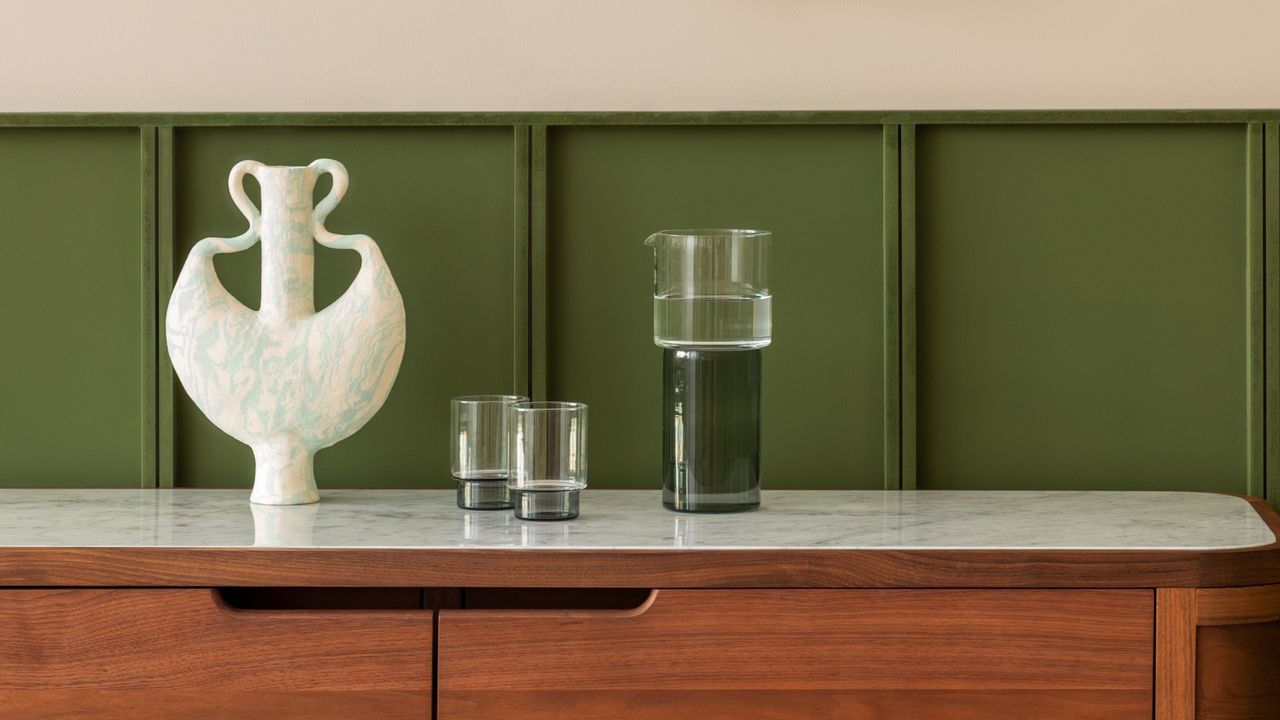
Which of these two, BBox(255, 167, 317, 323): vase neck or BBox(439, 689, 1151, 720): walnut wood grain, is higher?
BBox(255, 167, 317, 323): vase neck

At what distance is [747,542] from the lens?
1128mm

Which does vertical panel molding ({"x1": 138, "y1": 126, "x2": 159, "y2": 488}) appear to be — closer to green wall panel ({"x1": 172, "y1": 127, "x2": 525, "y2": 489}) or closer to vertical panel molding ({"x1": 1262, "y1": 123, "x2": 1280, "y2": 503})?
green wall panel ({"x1": 172, "y1": 127, "x2": 525, "y2": 489})

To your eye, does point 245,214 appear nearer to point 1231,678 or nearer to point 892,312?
point 892,312

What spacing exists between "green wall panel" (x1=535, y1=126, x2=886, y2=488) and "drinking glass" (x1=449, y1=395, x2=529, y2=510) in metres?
0.23

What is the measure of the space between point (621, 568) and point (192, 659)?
0.41m

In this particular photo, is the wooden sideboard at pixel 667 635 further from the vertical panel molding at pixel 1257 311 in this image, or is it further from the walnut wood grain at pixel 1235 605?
the vertical panel molding at pixel 1257 311

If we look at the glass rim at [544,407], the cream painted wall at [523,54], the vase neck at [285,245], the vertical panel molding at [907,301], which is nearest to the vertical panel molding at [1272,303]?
the cream painted wall at [523,54]

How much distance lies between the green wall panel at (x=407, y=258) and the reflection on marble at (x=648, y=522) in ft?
0.34

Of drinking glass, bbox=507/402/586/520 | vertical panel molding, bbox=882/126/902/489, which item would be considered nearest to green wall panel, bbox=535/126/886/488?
vertical panel molding, bbox=882/126/902/489

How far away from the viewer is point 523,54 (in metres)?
1.57

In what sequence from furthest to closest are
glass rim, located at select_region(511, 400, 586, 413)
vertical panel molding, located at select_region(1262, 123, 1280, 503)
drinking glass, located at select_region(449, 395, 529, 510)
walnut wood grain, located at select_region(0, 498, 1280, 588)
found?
vertical panel molding, located at select_region(1262, 123, 1280, 503), drinking glass, located at select_region(449, 395, 529, 510), glass rim, located at select_region(511, 400, 586, 413), walnut wood grain, located at select_region(0, 498, 1280, 588)

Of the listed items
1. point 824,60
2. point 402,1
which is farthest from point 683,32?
point 402,1

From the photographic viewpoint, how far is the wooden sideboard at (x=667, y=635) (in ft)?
3.57

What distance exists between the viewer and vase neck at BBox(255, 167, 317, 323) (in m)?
1.35
